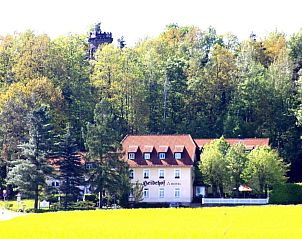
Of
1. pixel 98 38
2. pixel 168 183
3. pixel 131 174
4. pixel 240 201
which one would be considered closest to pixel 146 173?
pixel 131 174

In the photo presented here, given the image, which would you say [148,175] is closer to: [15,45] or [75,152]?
[75,152]

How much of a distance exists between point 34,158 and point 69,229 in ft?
120

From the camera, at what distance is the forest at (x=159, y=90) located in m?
90.2

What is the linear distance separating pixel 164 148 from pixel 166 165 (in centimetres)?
195

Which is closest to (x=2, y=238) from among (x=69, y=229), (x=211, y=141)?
(x=69, y=229)

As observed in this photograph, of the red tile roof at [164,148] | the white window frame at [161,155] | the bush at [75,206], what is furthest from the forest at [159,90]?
the bush at [75,206]

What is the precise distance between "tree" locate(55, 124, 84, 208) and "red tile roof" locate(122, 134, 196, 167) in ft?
26.9

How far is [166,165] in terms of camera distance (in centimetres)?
8650

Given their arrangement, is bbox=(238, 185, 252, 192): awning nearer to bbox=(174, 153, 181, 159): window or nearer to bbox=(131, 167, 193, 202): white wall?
bbox=(131, 167, 193, 202): white wall

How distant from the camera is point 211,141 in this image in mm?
87188

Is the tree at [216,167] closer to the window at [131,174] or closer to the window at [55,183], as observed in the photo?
the window at [131,174]

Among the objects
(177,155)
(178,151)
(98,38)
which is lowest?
(177,155)

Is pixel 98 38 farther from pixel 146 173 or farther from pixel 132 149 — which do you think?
pixel 146 173

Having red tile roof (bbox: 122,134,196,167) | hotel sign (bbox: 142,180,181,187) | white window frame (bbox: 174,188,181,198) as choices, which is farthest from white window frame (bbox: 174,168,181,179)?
white window frame (bbox: 174,188,181,198)
